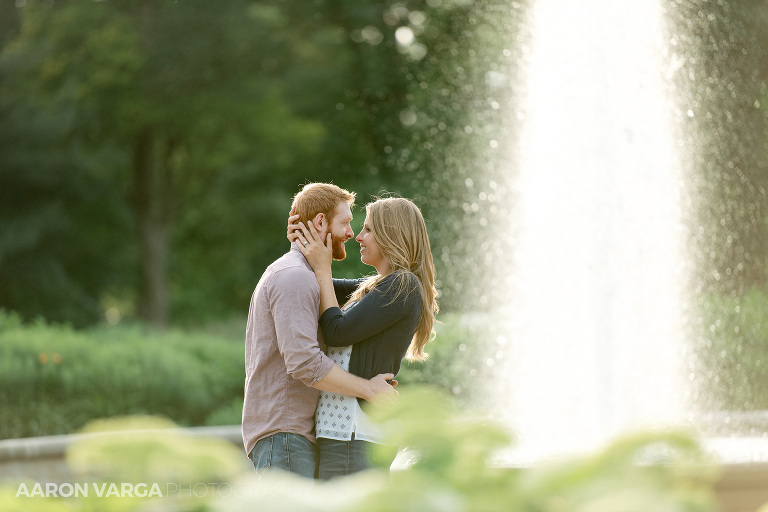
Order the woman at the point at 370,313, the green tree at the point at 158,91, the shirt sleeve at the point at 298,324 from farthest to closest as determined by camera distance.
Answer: the green tree at the point at 158,91 → the woman at the point at 370,313 → the shirt sleeve at the point at 298,324

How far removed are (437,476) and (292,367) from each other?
1467mm

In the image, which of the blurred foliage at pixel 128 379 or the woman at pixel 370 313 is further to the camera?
the blurred foliage at pixel 128 379

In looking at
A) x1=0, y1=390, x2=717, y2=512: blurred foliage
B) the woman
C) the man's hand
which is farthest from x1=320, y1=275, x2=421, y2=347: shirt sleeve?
x1=0, y1=390, x2=717, y2=512: blurred foliage

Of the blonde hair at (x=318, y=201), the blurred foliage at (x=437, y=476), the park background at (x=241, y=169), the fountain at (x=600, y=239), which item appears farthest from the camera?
the park background at (x=241, y=169)

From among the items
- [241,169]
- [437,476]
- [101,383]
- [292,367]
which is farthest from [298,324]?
[241,169]

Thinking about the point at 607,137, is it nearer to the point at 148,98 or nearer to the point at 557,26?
the point at 557,26

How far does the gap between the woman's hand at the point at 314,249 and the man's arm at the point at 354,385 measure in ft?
1.06

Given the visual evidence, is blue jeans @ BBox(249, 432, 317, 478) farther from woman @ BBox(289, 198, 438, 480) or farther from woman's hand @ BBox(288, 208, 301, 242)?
woman's hand @ BBox(288, 208, 301, 242)

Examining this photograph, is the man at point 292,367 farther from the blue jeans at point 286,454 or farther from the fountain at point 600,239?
the fountain at point 600,239

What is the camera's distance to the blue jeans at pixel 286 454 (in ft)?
9.01

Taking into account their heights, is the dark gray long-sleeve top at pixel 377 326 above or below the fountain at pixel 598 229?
above

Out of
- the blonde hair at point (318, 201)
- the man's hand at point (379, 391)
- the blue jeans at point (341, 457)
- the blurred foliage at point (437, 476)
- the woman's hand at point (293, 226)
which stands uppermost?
the blurred foliage at point (437, 476)

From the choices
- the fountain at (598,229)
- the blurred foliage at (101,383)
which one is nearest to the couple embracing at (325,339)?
the fountain at (598,229)

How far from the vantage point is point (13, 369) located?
7129mm
